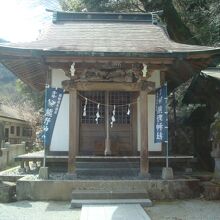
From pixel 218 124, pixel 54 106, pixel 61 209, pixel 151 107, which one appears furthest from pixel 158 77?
pixel 61 209

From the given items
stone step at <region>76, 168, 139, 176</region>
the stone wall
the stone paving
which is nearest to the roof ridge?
stone step at <region>76, 168, 139, 176</region>

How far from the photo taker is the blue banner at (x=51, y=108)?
10.9 metres

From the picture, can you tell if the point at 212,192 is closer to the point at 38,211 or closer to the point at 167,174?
the point at 167,174

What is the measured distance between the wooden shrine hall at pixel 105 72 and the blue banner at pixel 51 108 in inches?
13.6

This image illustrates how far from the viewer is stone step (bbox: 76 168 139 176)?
464 inches

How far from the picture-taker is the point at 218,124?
37.0 feet

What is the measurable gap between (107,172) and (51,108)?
9.17 feet

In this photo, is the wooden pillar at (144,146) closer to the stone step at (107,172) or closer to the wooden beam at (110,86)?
the wooden beam at (110,86)

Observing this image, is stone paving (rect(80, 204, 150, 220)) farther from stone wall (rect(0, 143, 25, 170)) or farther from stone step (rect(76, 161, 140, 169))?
stone wall (rect(0, 143, 25, 170))

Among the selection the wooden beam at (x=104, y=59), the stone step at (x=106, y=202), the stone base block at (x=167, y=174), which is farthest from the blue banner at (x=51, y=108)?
the stone base block at (x=167, y=174)

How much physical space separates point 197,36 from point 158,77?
647 cm

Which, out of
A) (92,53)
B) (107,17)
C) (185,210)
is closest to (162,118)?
(92,53)

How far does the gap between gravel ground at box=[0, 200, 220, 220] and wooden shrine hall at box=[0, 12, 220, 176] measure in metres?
1.57

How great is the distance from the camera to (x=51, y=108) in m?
10.9
